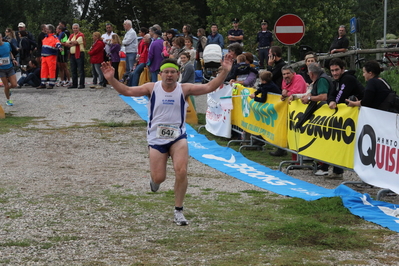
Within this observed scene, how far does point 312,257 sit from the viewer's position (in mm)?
6395

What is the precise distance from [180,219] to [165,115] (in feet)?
3.97

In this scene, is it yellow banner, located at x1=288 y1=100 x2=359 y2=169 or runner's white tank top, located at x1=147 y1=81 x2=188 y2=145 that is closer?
runner's white tank top, located at x1=147 y1=81 x2=188 y2=145

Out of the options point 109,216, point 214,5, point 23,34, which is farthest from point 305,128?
point 214,5

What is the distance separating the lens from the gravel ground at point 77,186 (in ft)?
21.9

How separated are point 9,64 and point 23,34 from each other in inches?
246

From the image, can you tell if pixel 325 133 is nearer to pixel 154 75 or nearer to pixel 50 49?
pixel 154 75

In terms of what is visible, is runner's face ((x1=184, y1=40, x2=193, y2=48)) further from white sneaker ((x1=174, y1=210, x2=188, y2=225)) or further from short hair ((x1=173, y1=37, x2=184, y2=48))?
white sneaker ((x1=174, y1=210, x2=188, y2=225))

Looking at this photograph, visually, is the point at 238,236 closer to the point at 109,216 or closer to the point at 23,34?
the point at 109,216

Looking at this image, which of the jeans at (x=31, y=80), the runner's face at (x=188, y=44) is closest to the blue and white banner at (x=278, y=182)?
the runner's face at (x=188, y=44)

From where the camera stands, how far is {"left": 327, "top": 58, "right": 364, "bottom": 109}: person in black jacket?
10.6 meters

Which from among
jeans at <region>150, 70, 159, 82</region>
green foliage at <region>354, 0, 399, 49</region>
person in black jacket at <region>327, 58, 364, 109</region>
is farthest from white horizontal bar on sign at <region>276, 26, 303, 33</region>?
green foliage at <region>354, 0, 399, 49</region>

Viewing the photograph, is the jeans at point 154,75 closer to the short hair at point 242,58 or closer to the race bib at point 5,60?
the race bib at point 5,60

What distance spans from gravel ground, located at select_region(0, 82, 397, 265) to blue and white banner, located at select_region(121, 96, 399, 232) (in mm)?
301

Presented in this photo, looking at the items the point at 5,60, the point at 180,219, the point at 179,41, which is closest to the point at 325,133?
the point at 180,219
